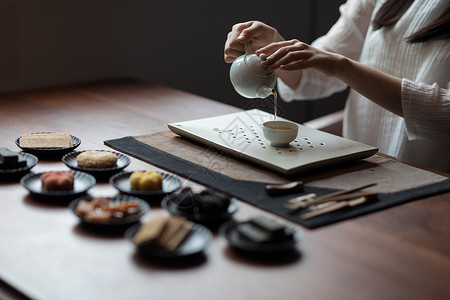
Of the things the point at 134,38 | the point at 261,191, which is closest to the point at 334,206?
the point at 261,191

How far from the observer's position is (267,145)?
146cm

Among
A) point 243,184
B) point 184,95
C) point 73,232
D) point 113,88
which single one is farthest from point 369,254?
point 113,88

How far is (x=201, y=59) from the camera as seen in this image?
2785 mm

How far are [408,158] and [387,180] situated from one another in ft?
1.88

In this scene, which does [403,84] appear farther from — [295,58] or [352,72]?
[295,58]

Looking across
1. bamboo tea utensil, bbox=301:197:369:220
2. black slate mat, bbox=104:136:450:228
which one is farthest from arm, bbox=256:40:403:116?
bamboo tea utensil, bbox=301:197:369:220

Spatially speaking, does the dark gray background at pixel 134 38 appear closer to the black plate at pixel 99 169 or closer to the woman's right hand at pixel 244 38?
the woman's right hand at pixel 244 38

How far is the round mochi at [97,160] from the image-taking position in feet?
4.22

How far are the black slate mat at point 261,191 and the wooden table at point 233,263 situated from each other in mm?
20

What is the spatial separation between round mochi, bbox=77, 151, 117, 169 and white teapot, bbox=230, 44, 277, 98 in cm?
36

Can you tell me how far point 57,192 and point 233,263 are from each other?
15.9 inches

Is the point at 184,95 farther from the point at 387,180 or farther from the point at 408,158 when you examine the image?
the point at 387,180

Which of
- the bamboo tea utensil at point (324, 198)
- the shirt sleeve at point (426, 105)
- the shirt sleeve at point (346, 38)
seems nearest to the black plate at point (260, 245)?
the bamboo tea utensil at point (324, 198)

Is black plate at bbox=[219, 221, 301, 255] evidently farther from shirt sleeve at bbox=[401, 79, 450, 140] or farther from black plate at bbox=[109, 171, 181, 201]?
shirt sleeve at bbox=[401, 79, 450, 140]
